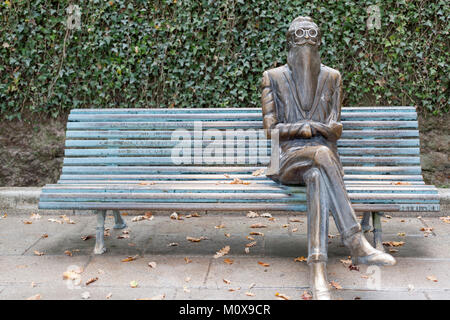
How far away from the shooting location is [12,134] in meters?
6.06

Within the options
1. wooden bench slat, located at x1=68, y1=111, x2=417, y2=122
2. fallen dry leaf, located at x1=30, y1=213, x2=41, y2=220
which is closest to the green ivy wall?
wooden bench slat, located at x1=68, y1=111, x2=417, y2=122

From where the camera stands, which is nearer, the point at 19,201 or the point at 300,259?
the point at 300,259

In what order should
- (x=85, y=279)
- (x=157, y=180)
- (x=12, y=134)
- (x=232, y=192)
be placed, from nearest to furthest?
(x=85, y=279)
(x=232, y=192)
(x=157, y=180)
(x=12, y=134)

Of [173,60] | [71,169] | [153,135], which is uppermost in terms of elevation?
[173,60]

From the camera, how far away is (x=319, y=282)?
3.20 metres

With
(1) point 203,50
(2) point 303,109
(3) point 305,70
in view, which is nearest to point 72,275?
(2) point 303,109

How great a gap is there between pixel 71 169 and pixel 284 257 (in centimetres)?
202

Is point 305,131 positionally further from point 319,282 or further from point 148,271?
point 148,271

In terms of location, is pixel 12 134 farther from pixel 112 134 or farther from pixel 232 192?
pixel 232 192

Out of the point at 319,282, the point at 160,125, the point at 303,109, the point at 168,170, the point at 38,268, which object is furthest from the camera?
the point at 160,125

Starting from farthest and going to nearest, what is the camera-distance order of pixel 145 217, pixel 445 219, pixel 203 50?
pixel 203 50
pixel 145 217
pixel 445 219

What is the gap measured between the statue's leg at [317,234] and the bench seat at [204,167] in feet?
0.98

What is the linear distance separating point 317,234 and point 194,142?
5.50 feet

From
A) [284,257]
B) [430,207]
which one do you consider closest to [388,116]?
[430,207]
